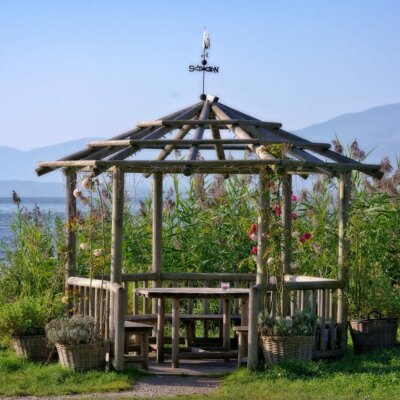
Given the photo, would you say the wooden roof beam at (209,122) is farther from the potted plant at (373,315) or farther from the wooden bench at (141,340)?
the wooden bench at (141,340)

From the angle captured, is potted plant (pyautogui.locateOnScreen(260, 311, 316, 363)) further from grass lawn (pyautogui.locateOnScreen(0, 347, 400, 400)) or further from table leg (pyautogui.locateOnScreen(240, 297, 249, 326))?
table leg (pyautogui.locateOnScreen(240, 297, 249, 326))

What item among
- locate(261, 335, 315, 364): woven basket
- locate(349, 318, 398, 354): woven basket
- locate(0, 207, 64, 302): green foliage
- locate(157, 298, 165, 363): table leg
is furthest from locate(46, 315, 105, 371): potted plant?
locate(0, 207, 64, 302): green foliage

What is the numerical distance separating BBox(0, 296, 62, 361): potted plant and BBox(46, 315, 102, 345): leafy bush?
440mm

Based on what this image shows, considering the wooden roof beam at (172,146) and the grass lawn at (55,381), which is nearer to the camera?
the grass lawn at (55,381)

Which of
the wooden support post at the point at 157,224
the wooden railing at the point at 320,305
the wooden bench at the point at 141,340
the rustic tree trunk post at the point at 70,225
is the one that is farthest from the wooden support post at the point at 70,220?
the wooden railing at the point at 320,305

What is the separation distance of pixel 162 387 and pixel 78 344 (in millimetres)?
1026

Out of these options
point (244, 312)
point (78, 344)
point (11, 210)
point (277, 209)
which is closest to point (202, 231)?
point (244, 312)

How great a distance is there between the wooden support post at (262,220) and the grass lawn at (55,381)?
160cm

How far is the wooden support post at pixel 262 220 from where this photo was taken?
10273 millimetres

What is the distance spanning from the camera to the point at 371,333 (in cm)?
1109

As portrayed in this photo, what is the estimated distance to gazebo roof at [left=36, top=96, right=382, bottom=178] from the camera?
10266mm

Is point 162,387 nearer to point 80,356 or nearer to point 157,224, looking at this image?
point 80,356

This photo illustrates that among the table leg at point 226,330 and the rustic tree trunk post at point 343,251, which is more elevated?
the rustic tree trunk post at point 343,251

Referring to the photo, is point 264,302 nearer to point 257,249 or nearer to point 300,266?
point 257,249
